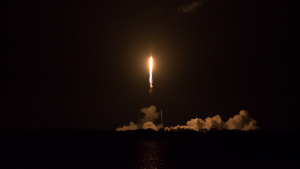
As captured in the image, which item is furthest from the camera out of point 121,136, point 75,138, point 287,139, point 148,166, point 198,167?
point 121,136

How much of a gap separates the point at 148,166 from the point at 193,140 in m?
116

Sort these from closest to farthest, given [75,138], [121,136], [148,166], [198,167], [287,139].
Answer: [148,166], [198,167], [287,139], [75,138], [121,136]

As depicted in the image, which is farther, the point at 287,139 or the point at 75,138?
the point at 75,138

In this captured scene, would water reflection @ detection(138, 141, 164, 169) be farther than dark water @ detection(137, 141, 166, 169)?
No

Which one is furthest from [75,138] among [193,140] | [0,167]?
[0,167]

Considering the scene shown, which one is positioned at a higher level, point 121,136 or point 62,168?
point 121,136

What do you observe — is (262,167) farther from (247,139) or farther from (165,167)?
(247,139)

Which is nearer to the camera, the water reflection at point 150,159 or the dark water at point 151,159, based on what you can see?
the water reflection at point 150,159

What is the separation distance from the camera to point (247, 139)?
16788cm

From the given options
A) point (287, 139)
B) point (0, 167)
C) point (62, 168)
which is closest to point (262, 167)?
point (62, 168)

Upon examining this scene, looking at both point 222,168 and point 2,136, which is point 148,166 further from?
point 2,136

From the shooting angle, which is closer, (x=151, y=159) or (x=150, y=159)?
(x=150, y=159)

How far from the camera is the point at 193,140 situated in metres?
176

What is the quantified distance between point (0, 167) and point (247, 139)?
118145mm
